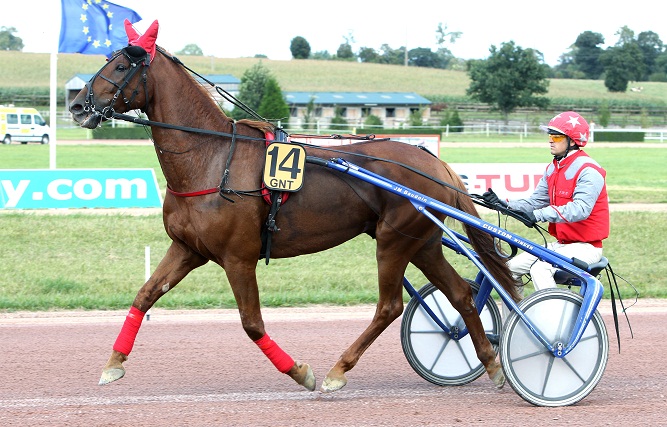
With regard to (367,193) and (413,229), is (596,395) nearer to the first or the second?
(413,229)

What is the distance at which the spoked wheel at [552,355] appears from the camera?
489 cm

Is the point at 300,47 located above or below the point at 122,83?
above

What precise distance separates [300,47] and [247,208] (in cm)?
11113

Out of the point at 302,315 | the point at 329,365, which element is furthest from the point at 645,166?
the point at 329,365

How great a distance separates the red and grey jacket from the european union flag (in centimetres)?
1149

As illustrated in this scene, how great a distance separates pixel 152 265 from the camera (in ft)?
33.0

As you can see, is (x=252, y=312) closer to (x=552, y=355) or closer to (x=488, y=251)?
(x=488, y=251)

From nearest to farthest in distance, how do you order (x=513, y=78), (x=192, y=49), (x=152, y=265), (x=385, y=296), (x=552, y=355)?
(x=552, y=355) → (x=385, y=296) → (x=152, y=265) → (x=513, y=78) → (x=192, y=49)

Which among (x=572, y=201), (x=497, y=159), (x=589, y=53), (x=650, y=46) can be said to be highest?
(x=650, y=46)

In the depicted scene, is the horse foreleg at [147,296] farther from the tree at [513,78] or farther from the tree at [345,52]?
the tree at [345,52]

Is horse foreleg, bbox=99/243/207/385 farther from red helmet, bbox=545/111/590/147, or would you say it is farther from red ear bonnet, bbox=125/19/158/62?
red helmet, bbox=545/111/590/147

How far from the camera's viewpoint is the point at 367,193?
5.20 meters

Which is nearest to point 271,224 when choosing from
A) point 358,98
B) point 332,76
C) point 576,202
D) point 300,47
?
point 576,202

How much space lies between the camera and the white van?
38812 mm
